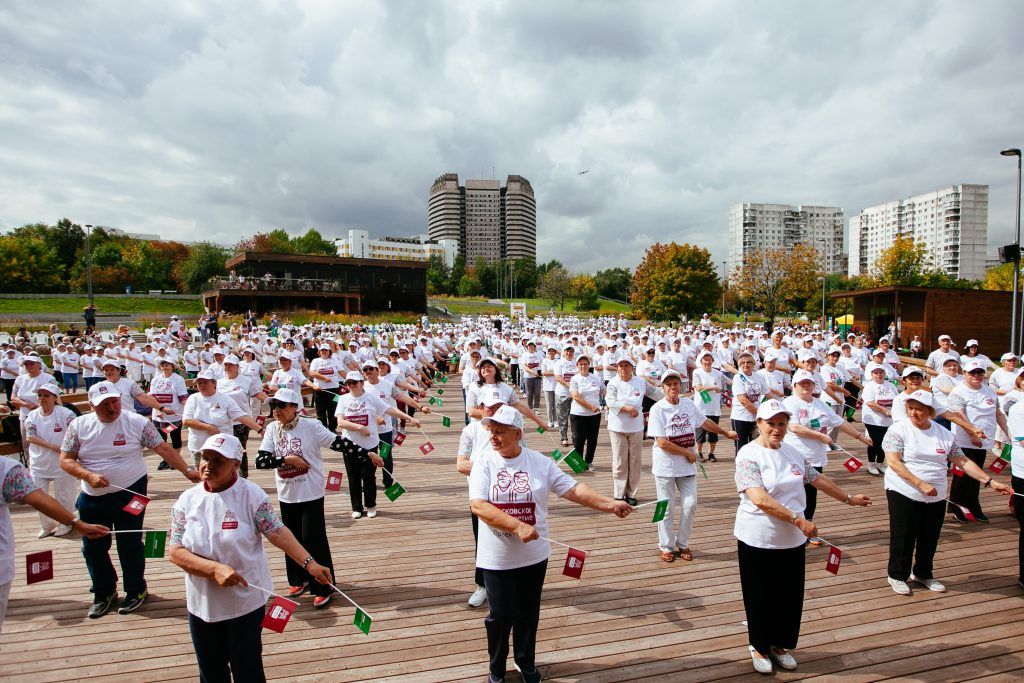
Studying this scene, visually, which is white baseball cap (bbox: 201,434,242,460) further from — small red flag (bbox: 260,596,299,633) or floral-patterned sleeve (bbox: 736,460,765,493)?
floral-patterned sleeve (bbox: 736,460,765,493)

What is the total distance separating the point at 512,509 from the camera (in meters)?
3.33

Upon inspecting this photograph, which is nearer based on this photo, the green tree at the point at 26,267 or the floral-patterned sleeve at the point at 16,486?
the floral-patterned sleeve at the point at 16,486

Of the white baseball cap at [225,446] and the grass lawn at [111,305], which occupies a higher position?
the grass lawn at [111,305]

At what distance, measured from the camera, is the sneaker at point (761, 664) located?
3887 mm

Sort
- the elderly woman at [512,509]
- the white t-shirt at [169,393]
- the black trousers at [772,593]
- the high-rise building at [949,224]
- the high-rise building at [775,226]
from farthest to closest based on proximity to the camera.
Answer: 1. the high-rise building at [775,226]
2. the high-rise building at [949,224]
3. the white t-shirt at [169,393]
4. the black trousers at [772,593]
5. the elderly woman at [512,509]

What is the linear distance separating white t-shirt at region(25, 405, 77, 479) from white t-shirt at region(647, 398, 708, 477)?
6611 millimetres

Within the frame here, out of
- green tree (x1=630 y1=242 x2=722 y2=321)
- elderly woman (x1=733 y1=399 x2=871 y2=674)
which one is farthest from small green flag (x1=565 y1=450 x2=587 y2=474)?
green tree (x1=630 y1=242 x2=722 y2=321)

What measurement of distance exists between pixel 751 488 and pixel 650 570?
7.50ft

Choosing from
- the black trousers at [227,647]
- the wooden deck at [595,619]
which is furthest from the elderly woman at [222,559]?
the wooden deck at [595,619]

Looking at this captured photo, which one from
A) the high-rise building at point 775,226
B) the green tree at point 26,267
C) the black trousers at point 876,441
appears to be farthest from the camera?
the high-rise building at point 775,226

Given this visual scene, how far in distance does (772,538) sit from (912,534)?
94.6 inches

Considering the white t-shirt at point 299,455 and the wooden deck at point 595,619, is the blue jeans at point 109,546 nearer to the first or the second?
the wooden deck at point 595,619

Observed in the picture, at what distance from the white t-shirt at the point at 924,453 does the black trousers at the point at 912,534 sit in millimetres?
103

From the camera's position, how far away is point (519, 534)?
10.2ft
